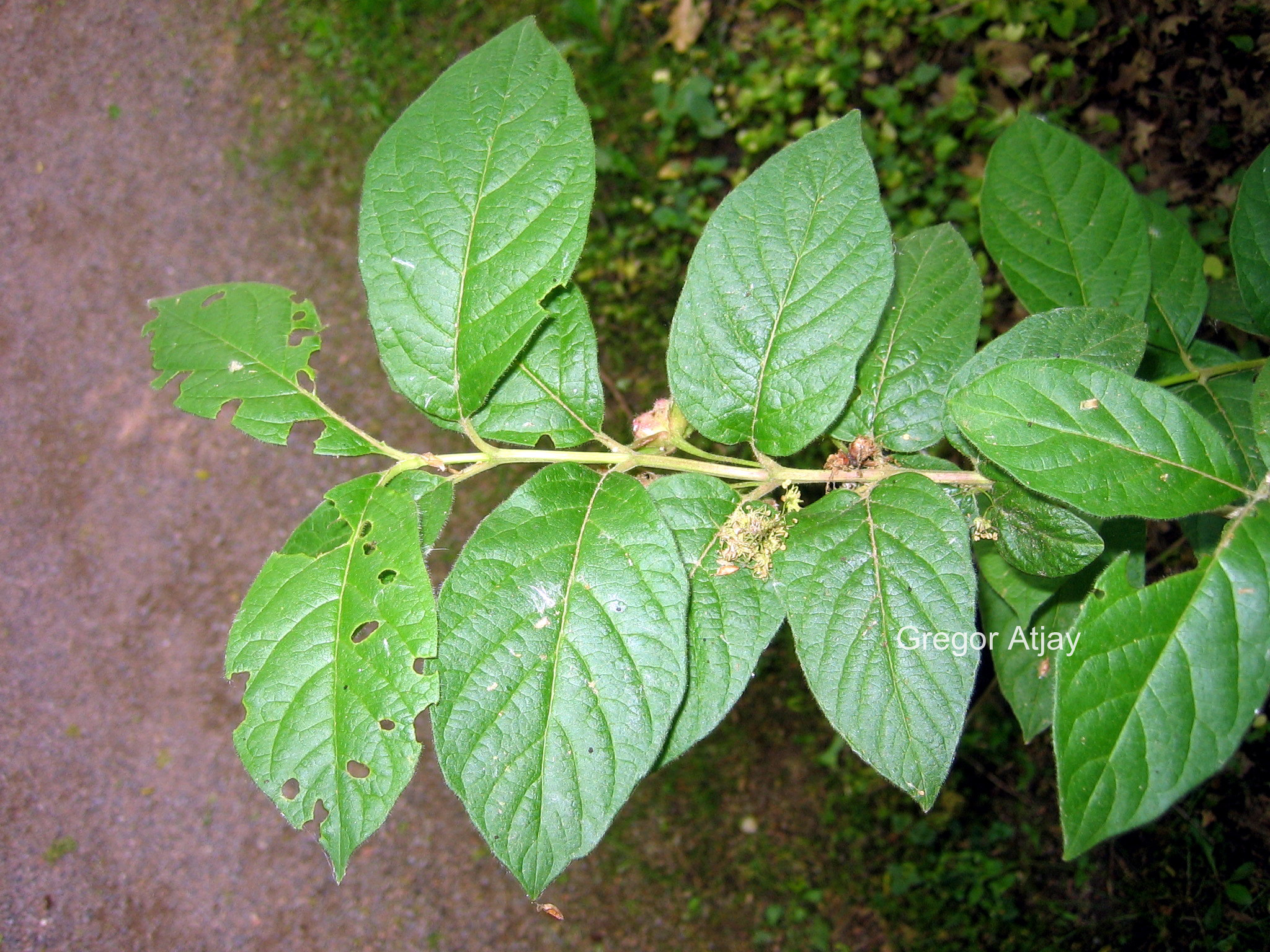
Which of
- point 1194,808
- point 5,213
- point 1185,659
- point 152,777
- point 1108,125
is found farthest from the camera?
point 5,213

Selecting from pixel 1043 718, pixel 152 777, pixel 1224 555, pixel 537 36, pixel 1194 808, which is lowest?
pixel 152 777

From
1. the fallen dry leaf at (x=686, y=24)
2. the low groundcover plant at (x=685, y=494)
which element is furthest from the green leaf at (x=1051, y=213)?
the fallen dry leaf at (x=686, y=24)

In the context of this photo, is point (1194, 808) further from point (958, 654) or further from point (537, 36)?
point (537, 36)

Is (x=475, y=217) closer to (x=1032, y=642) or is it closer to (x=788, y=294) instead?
(x=788, y=294)

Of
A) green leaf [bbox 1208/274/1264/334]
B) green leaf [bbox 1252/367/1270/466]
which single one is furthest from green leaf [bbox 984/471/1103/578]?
green leaf [bbox 1208/274/1264/334]

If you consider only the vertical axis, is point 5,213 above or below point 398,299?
below

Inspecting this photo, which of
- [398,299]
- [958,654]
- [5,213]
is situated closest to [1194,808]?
[958,654]

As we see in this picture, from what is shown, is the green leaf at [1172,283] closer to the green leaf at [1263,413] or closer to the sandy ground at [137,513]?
the green leaf at [1263,413]

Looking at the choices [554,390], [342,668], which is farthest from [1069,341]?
[342,668]
